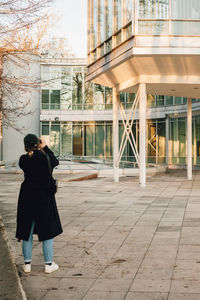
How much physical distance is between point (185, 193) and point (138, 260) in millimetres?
9263

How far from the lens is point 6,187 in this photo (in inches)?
688

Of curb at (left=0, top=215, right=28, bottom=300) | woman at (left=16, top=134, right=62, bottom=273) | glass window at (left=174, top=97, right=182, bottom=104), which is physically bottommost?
curb at (left=0, top=215, right=28, bottom=300)

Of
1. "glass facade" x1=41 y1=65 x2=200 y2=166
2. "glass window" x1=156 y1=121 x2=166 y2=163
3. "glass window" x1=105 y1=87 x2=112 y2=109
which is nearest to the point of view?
"glass window" x1=156 y1=121 x2=166 y2=163

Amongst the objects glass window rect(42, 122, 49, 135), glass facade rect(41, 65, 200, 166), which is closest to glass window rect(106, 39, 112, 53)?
glass facade rect(41, 65, 200, 166)

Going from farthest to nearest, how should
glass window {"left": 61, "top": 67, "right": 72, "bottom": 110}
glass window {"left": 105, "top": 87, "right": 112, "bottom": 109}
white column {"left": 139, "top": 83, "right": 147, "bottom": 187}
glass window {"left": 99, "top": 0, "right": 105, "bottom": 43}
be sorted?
glass window {"left": 61, "top": 67, "right": 72, "bottom": 110}, glass window {"left": 105, "top": 87, "right": 112, "bottom": 109}, glass window {"left": 99, "top": 0, "right": 105, "bottom": 43}, white column {"left": 139, "top": 83, "right": 147, "bottom": 187}

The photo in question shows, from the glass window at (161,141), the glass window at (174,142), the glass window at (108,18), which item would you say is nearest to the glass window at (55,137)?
the glass window at (161,141)

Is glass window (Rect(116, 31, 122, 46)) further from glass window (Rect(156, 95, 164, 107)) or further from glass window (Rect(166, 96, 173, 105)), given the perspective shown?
glass window (Rect(156, 95, 164, 107))

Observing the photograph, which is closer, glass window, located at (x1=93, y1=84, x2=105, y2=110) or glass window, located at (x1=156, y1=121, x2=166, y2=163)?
glass window, located at (x1=156, y1=121, x2=166, y2=163)

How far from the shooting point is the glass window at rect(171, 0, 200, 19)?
15789 millimetres

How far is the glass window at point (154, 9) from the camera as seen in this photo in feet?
51.6

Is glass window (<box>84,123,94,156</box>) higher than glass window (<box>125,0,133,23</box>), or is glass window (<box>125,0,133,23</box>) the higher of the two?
glass window (<box>125,0,133,23</box>)

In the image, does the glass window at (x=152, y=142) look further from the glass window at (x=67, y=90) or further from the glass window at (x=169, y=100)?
the glass window at (x=67, y=90)

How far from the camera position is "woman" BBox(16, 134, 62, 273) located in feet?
17.2

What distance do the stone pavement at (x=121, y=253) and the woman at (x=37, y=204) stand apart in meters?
0.48
